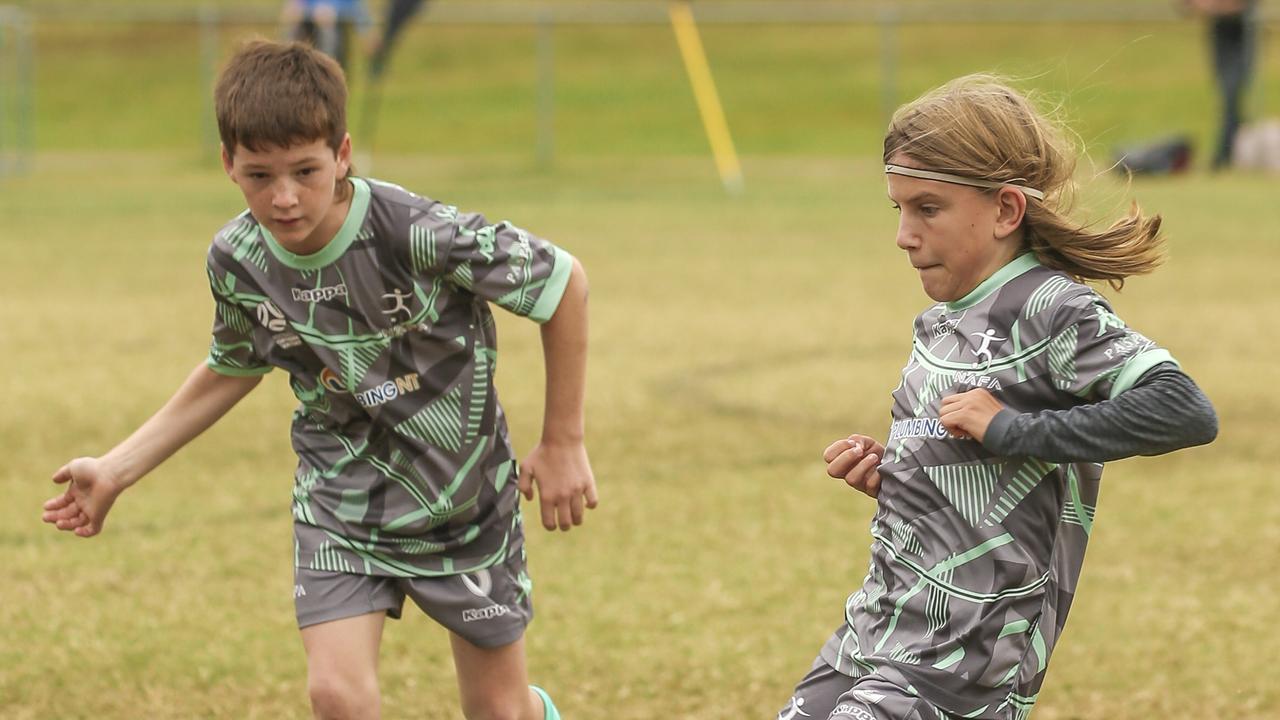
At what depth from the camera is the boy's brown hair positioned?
11.1ft

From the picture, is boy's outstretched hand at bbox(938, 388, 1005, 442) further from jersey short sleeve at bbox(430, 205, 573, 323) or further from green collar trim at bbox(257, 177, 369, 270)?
green collar trim at bbox(257, 177, 369, 270)

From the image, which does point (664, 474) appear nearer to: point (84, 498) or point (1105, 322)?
point (84, 498)

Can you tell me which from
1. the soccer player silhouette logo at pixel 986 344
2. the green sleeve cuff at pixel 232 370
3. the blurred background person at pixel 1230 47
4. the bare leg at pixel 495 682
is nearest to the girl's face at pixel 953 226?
the soccer player silhouette logo at pixel 986 344

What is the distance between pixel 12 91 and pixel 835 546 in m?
23.0

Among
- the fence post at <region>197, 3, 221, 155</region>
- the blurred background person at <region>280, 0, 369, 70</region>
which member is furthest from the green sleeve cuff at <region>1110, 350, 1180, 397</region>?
the fence post at <region>197, 3, 221, 155</region>

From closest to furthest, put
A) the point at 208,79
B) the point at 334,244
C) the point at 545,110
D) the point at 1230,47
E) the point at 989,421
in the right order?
the point at 989,421 < the point at 334,244 < the point at 1230,47 < the point at 545,110 < the point at 208,79

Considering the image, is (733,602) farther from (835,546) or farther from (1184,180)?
(1184,180)

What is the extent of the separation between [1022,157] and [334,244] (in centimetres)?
137

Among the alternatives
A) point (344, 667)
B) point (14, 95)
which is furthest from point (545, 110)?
point (344, 667)

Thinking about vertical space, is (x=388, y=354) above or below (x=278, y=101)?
below

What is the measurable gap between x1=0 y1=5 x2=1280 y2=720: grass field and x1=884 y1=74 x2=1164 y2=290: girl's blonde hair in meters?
0.16

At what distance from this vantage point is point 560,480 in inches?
144

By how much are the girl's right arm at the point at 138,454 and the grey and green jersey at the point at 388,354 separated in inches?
4.4

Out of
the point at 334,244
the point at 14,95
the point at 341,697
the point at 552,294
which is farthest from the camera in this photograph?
the point at 14,95
